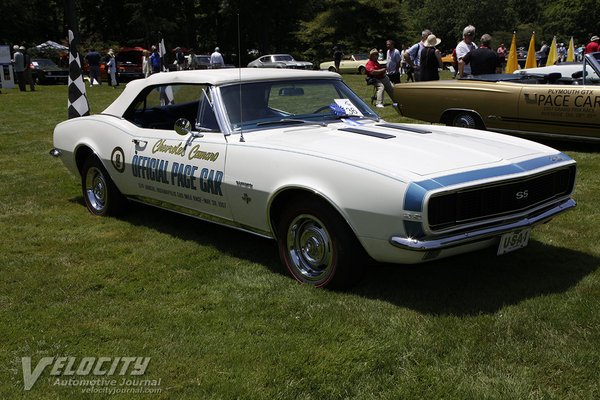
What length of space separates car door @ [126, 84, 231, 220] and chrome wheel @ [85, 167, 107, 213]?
27.1 inches

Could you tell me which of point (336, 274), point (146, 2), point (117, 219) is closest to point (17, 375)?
point (336, 274)

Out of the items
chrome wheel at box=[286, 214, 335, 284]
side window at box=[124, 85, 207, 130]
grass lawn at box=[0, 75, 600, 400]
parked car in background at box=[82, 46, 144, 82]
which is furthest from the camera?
parked car in background at box=[82, 46, 144, 82]

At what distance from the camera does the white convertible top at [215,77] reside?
16.4ft

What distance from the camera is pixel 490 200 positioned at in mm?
3791

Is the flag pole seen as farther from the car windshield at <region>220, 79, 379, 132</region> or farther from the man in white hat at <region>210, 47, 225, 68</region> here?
the man in white hat at <region>210, 47, 225, 68</region>

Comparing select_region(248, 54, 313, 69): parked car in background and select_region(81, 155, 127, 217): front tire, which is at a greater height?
select_region(248, 54, 313, 69): parked car in background

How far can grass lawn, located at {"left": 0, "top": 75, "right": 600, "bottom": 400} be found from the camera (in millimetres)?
3023

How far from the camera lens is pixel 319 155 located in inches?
157

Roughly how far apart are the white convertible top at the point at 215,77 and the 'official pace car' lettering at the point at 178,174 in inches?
27.8

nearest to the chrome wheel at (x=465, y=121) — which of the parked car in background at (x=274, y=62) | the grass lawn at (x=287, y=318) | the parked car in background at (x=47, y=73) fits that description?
the grass lawn at (x=287, y=318)

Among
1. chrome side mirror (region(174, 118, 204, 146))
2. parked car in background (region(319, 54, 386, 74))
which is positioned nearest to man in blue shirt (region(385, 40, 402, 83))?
chrome side mirror (region(174, 118, 204, 146))

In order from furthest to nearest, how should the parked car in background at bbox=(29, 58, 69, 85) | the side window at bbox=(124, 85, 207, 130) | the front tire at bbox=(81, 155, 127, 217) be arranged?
the parked car in background at bbox=(29, 58, 69, 85), the front tire at bbox=(81, 155, 127, 217), the side window at bbox=(124, 85, 207, 130)

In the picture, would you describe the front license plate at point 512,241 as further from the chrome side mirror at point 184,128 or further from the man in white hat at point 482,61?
the man in white hat at point 482,61

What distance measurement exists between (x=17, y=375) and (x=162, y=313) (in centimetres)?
93
